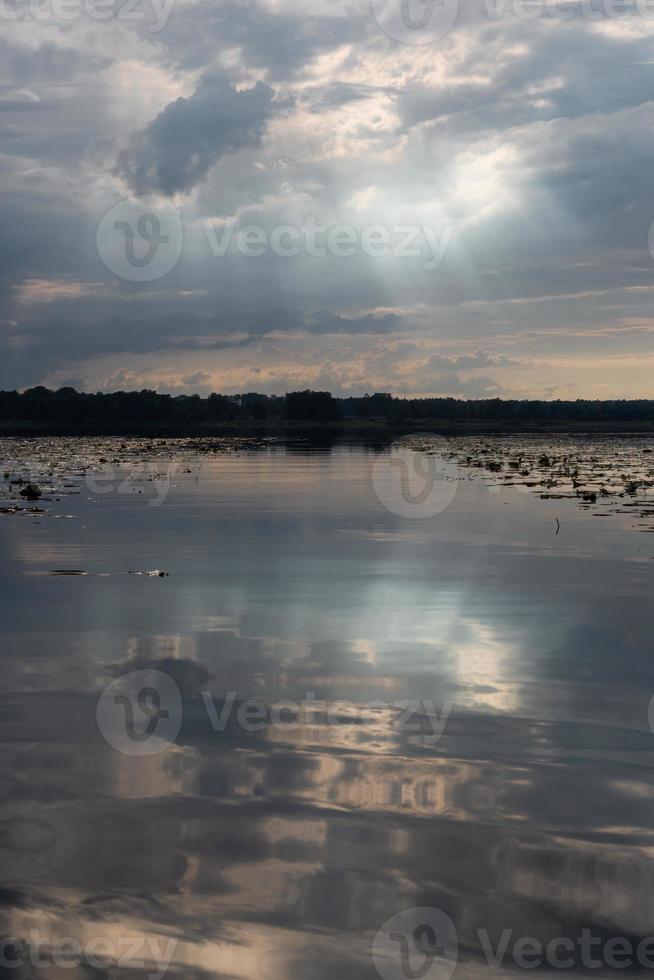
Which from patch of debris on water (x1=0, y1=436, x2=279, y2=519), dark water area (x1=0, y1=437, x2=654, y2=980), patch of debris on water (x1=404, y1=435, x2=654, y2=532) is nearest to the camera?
dark water area (x1=0, y1=437, x2=654, y2=980)

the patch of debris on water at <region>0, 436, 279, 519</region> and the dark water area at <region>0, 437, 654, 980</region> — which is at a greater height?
the patch of debris on water at <region>0, 436, 279, 519</region>

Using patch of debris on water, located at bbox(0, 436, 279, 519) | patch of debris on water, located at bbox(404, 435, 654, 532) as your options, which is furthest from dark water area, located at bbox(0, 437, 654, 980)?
patch of debris on water, located at bbox(0, 436, 279, 519)

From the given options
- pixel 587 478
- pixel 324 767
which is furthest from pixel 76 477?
pixel 324 767

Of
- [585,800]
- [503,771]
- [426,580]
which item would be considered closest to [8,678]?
[503,771]

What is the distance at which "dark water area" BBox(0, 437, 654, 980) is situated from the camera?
5770 mm

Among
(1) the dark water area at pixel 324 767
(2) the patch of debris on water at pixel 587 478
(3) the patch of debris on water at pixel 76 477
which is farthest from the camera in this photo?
(3) the patch of debris on water at pixel 76 477

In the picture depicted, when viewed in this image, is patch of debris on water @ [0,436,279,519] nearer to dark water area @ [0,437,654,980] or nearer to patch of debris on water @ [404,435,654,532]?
patch of debris on water @ [404,435,654,532]

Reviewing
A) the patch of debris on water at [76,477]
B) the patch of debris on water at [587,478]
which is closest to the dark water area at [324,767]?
the patch of debris on water at [587,478]

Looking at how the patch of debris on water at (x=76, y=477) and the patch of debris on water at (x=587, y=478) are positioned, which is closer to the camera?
the patch of debris on water at (x=587, y=478)

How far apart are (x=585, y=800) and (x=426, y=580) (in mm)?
9428

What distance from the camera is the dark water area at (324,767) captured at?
5.77 meters

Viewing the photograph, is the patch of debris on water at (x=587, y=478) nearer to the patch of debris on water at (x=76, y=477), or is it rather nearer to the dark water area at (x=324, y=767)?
the dark water area at (x=324, y=767)

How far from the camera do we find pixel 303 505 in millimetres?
29312

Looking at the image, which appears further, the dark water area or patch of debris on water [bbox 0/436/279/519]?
patch of debris on water [bbox 0/436/279/519]
